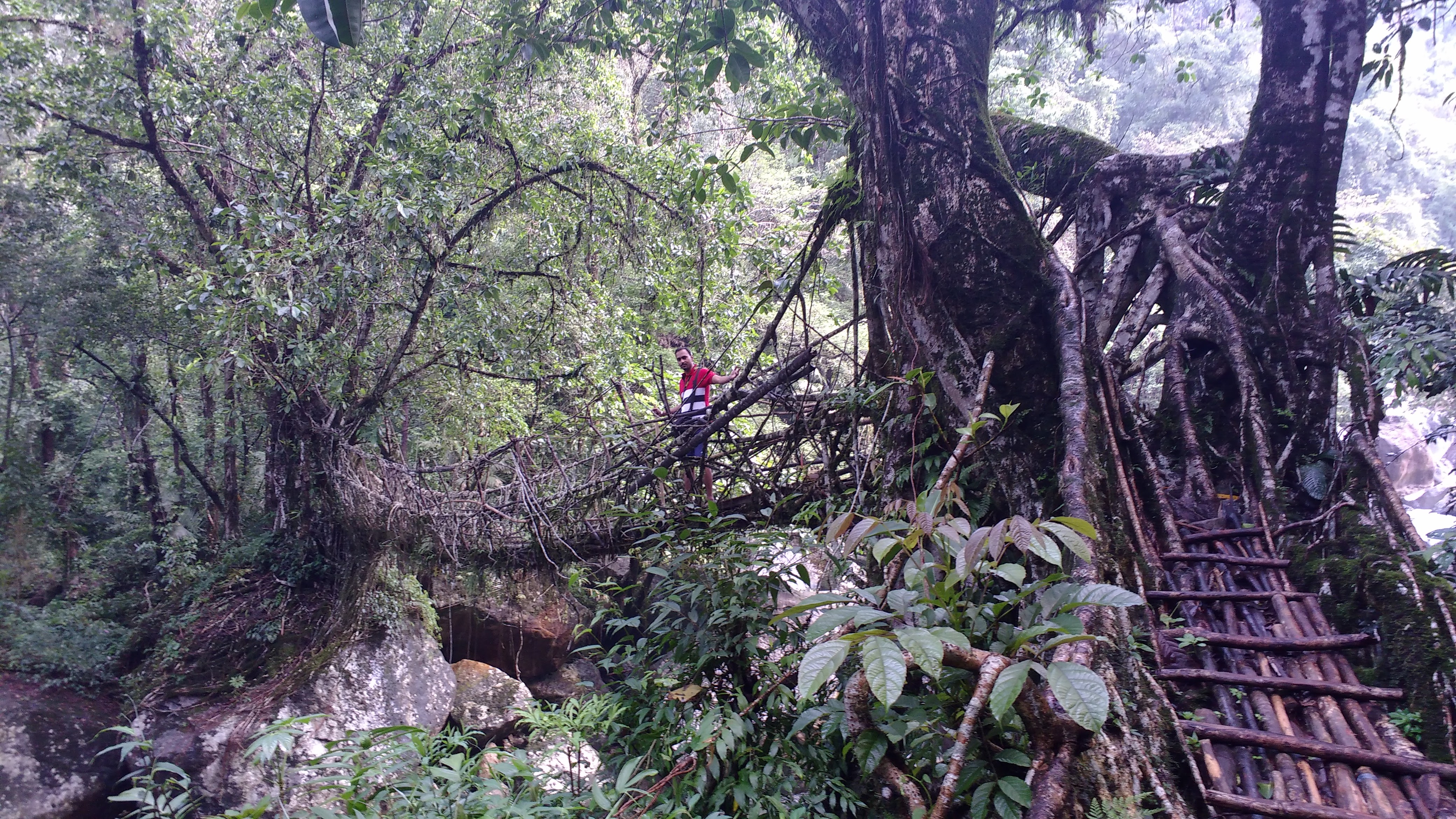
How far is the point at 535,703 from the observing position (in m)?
2.66

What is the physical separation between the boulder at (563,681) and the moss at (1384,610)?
7.01 meters

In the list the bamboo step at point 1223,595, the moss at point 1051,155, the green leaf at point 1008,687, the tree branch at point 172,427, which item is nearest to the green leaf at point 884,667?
the green leaf at point 1008,687

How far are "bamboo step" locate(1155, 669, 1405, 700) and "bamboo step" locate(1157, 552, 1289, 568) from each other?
0.46m

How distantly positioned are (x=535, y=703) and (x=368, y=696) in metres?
4.63

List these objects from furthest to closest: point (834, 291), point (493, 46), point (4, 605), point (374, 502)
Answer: point (4, 605) → point (374, 502) → point (493, 46) → point (834, 291)

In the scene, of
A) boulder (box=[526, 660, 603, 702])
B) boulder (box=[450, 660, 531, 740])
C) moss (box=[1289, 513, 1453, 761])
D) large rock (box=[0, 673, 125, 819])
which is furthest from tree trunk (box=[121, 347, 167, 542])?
→ moss (box=[1289, 513, 1453, 761])

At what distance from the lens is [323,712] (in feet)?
19.5

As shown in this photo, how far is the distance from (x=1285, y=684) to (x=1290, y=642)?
0.61 ft

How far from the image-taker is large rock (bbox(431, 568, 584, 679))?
810 cm

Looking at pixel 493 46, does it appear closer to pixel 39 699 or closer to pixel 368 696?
pixel 368 696

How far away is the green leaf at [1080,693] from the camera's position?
1.05 meters

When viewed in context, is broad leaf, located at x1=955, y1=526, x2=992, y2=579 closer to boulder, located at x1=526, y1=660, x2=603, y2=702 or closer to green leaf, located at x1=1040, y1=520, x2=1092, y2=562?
green leaf, located at x1=1040, y1=520, x2=1092, y2=562

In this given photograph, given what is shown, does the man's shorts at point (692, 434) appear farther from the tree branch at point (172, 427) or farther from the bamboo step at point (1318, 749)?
the tree branch at point (172, 427)

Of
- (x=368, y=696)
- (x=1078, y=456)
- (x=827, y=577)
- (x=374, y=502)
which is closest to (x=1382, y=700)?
(x=1078, y=456)
